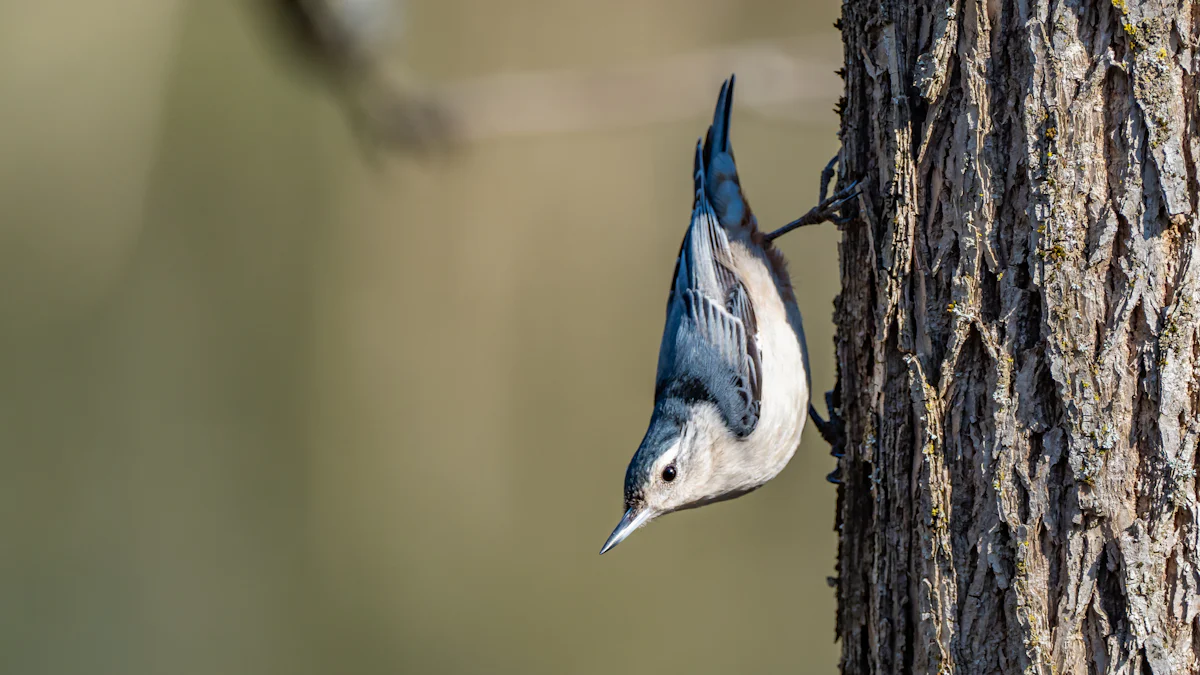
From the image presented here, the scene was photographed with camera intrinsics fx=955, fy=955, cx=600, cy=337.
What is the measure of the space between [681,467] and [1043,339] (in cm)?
119

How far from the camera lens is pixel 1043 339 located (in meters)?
1.42

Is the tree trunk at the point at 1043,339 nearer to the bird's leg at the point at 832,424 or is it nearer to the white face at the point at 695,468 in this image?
the bird's leg at the point at 832,424

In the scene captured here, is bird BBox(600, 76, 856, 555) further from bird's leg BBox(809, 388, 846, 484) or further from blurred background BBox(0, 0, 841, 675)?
blurred background BBox(0, 0, 841, 675)

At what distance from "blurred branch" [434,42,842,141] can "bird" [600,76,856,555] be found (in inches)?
27.2

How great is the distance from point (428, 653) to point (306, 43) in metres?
3.77

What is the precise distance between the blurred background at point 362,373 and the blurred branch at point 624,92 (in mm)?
1172

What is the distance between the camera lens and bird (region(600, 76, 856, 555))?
2.48 m

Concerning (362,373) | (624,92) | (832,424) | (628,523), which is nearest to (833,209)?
(832,424)

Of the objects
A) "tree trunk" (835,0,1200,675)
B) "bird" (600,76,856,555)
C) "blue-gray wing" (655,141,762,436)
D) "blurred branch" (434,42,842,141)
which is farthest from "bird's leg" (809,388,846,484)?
"blurred branch" (434,42,842,141)

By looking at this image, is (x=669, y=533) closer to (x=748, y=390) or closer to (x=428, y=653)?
(x=428, y=653)

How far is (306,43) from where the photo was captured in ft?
9.91

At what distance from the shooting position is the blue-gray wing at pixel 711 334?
2.53 m

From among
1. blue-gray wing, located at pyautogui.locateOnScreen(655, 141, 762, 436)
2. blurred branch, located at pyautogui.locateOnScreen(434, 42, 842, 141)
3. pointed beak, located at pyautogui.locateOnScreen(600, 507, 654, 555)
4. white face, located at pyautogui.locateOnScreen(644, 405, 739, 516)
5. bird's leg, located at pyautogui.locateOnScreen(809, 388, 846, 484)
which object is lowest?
pointed beak, located at pyautogui.locateOnScreen(600, 507, 654, 555)

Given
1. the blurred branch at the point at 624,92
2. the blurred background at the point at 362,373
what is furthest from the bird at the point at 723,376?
the blurred background at the point at 362,373
